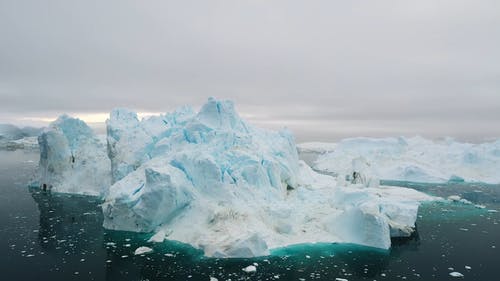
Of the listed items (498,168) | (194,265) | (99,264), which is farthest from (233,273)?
(498,168)

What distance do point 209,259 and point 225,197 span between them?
3709 millimetres

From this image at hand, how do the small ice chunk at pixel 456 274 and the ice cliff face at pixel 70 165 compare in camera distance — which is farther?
the ice cliff face at pixel 70 165

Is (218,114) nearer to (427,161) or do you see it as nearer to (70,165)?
(70,165)

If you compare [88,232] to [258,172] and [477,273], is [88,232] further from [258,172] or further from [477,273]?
[477,273]

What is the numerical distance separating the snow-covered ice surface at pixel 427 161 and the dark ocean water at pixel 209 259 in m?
16.8

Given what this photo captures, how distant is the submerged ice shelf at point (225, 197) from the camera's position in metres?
14.2

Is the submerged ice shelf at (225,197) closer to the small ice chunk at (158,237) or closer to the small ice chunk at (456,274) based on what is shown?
the small ice chunk at (158,237)

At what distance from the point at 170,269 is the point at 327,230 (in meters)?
6.63

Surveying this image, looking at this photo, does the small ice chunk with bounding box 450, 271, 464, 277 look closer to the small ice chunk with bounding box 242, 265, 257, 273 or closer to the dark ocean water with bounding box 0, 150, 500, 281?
the dark ocean water with bounding box 0, 150, 500, 281

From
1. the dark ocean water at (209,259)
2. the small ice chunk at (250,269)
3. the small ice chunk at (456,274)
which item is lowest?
the dark ocean water at (209,259)

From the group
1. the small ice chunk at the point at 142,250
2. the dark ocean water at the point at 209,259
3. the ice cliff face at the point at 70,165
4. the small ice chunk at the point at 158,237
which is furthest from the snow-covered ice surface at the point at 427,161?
the small ice chunk at the point at 142,250

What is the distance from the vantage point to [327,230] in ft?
49.8

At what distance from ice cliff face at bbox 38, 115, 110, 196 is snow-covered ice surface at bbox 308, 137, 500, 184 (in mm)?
18542

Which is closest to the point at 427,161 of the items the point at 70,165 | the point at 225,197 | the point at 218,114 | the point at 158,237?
the point at 218,114
